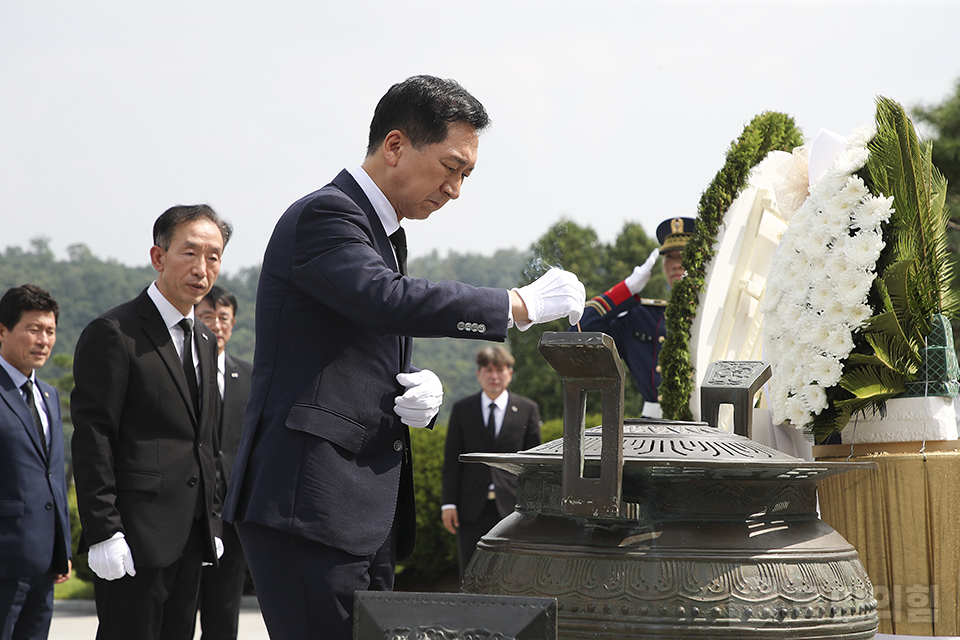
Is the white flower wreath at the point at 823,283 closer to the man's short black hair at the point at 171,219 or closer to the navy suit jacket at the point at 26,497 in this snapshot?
the man's short black hair at the point at 171,219

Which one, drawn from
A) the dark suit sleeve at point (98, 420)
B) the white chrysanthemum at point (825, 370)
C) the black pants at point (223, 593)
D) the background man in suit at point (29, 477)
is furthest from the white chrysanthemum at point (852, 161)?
the background man in suit at point (29, 477)

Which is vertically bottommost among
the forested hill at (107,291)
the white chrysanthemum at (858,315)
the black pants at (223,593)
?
the black pants at (223,593)

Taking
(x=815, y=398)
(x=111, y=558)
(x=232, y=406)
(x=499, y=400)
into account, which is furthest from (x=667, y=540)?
(x=499, y=400)

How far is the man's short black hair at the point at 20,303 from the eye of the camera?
4.25m

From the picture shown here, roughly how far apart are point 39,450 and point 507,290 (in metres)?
3.00

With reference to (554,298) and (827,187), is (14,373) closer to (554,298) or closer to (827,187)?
(554,298)

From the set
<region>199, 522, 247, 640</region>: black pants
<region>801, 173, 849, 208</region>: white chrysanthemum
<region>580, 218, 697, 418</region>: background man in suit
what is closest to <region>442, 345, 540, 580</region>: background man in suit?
<region>580, 218, 697, 418</region>: background man in suit

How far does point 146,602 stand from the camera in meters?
3.06

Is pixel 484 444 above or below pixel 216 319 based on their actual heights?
below

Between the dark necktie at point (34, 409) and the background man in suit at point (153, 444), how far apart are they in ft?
3.96

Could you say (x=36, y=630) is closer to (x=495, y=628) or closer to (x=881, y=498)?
(x=495, y=628)

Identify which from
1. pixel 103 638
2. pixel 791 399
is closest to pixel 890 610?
pixel 791 399

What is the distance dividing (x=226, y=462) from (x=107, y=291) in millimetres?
47013

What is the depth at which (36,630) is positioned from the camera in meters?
3.92
